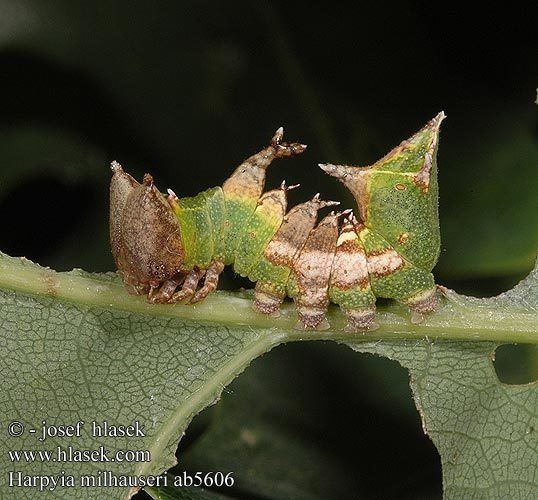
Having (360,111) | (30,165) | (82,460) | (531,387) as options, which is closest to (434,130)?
(531,387)

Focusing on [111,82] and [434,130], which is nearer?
[434,130]

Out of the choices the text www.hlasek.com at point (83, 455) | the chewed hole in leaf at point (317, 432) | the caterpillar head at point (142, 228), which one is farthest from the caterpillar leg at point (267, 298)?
the chewed hole in leaf at point (317, 432)

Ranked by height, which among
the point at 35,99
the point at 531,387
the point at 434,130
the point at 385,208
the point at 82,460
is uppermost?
the point at 35,99

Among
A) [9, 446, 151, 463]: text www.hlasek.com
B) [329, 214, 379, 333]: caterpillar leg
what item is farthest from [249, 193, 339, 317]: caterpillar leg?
[9, 446, 151, 463]: text www.hlasek.com

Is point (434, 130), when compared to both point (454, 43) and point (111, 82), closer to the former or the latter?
point (454, 43)

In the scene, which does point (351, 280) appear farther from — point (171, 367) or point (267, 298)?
point (171, 367)

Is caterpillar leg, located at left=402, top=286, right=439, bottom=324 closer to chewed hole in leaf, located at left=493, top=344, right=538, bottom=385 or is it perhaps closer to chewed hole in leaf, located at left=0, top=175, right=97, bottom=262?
chewed hole in leaf, located at left=493, top=344, right=538, bottom=385
